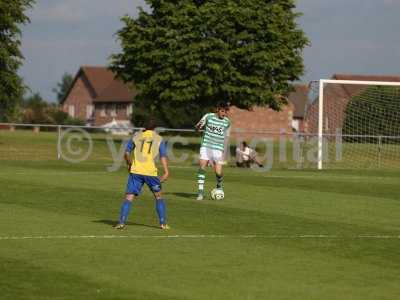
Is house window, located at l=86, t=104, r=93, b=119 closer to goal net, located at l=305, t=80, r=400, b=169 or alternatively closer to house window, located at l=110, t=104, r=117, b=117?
house window, located at l=110, t=104, r=117, b=117

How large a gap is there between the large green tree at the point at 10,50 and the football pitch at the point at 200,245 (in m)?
26.1

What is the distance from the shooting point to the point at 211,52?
51344 mm

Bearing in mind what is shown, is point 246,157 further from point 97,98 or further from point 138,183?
point 97,98

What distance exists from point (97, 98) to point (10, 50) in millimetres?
77216

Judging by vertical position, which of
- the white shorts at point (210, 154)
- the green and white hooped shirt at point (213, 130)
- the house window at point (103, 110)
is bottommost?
the white shorts at point (210, 154)

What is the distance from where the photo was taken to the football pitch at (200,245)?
431 inches

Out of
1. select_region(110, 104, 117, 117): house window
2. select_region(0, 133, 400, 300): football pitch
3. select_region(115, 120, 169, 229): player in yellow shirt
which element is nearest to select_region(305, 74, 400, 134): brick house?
select_region(0, 133, 400, 300): football pitch

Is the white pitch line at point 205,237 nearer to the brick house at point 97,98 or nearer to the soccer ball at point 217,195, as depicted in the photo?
the soccer ball at point 217,195

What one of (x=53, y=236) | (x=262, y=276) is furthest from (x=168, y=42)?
(x=262, y=276)

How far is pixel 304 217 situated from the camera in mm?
18453

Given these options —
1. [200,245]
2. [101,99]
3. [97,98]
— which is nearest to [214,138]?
[200,245]

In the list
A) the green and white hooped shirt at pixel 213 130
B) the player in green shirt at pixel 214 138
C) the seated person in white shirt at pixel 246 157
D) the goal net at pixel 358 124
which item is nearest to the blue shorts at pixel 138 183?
the player in green shirt at pixel 214 138

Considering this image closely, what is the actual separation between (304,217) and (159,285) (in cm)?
780

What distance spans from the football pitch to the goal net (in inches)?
634
